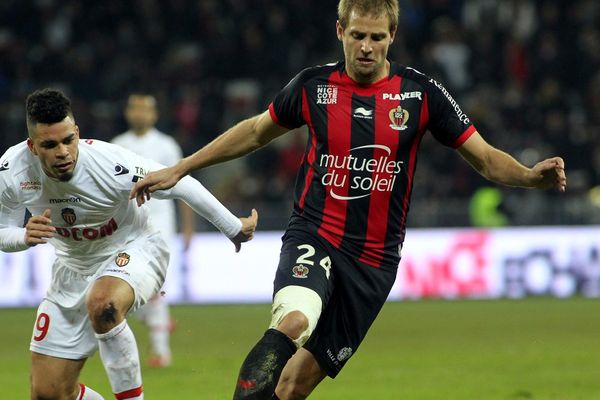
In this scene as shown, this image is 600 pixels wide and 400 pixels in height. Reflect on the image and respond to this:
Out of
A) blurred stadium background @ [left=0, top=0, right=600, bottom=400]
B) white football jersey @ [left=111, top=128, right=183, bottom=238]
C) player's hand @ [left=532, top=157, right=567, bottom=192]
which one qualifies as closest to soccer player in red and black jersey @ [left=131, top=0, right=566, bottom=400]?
player's hand @ [left=532, top=157, right=567, bottom=192]

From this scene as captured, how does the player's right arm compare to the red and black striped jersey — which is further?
the red and black striped jersey

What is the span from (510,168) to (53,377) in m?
2.72

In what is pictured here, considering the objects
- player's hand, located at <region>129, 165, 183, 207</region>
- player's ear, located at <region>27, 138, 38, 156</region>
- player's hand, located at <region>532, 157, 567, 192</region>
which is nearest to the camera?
player's hand, located at <region>532, 157, 567, 192</region>

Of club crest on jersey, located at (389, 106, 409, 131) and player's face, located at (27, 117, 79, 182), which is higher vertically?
club crest on jersey, located at (389, 106, 409, 131)

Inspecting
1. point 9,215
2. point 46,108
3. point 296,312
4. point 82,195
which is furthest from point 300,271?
point 9,215

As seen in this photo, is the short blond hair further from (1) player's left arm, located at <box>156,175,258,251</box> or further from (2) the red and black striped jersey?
(1) player's left arm, located at <box>156,175,258,251</box>

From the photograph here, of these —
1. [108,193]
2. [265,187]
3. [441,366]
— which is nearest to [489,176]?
[108,193]

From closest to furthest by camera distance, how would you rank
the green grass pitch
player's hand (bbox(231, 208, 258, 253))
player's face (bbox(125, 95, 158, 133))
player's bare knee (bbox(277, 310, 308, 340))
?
player's bare knee (bbox(277, 310, 308, 340)), player's hand (bbox(231, 208, 258, 253)), the green grass pitch, player's face (bbox(125, 95, 158, 133))

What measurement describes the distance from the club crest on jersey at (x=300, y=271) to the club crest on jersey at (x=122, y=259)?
1204mm

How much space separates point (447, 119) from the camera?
232 inches

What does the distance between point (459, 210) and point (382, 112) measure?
10718 millimetres

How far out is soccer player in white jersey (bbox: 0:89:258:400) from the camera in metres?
6.12

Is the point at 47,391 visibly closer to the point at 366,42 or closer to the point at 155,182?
the point at 155,182

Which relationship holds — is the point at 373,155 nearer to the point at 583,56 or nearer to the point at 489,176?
the point at 489,176
